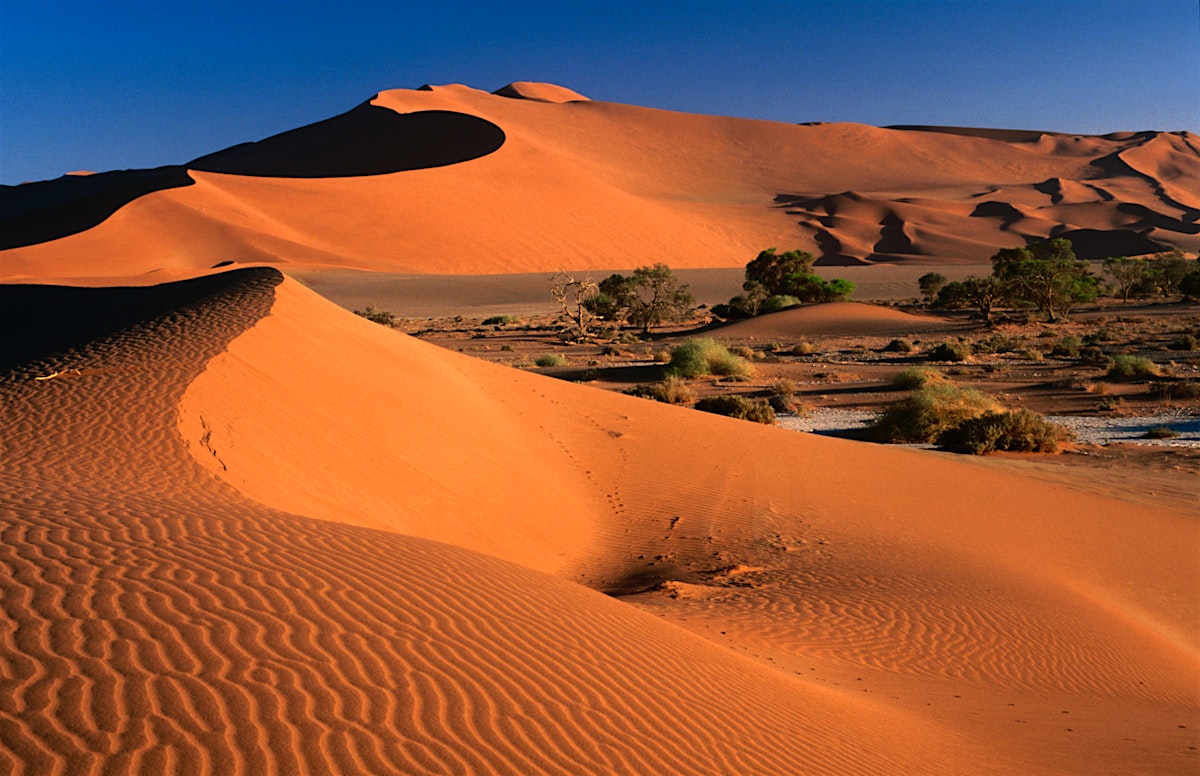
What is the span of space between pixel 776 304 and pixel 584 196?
2078 inches

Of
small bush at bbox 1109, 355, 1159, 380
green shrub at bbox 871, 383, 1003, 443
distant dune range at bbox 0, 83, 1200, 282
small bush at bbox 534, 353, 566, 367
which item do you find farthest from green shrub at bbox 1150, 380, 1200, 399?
distant dune range at bbox 0, 83, 1200, 282

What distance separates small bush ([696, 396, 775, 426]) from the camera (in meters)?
19.9

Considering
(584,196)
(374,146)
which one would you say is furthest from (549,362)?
(374,146)

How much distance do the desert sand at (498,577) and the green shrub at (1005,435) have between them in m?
1.57

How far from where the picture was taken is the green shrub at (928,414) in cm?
1867

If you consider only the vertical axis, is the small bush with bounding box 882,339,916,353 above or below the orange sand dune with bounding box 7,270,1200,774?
above

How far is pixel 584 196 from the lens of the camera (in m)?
96.0

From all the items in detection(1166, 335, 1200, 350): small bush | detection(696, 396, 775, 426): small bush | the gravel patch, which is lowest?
the gravel patch

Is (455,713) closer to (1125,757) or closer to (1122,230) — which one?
(1125,757)

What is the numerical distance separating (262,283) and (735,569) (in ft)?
32.6

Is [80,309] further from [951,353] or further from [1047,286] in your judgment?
[1047,286]

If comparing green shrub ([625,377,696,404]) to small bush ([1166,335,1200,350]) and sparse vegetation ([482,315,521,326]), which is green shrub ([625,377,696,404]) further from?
sparse vegetation ([482,315,521,326])

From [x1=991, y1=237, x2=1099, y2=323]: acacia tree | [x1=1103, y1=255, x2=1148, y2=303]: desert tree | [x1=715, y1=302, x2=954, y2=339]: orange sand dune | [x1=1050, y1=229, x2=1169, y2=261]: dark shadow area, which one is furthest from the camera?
[x1=1050, y1=229, x2=1169, y2=261]: dark shadow area

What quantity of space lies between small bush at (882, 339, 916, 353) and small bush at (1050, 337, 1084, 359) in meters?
4.42
